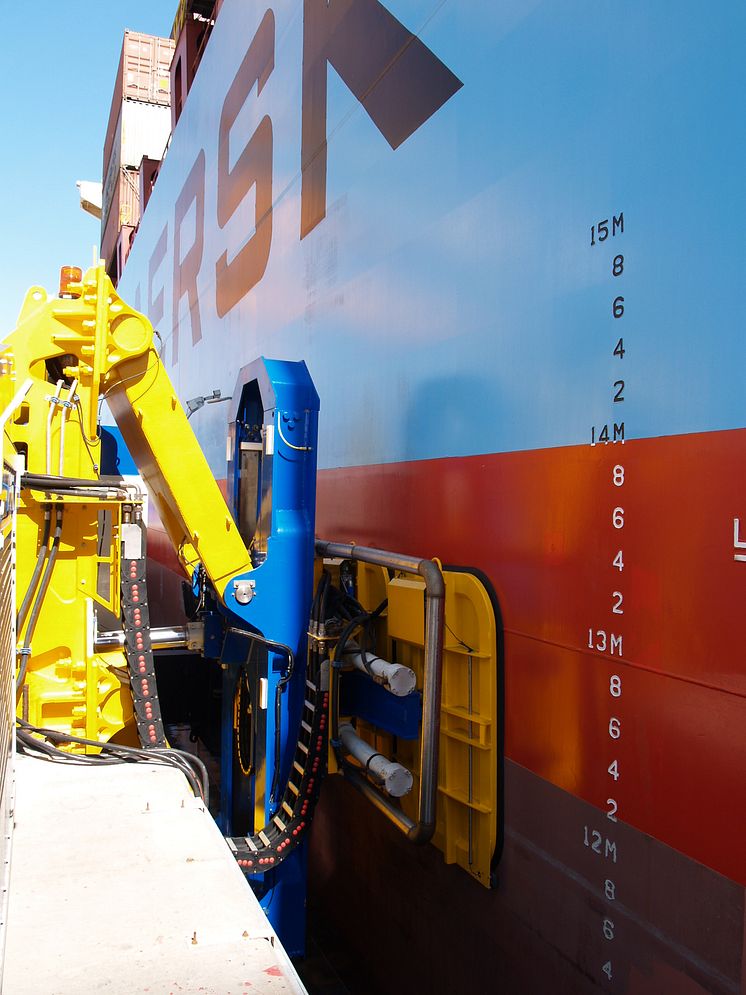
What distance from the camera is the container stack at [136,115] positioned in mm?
17578

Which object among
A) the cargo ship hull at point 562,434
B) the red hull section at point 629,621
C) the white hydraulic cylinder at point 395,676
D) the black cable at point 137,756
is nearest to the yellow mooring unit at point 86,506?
the black cable at point 137,756

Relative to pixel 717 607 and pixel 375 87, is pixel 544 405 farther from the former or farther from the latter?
pixel 375 87

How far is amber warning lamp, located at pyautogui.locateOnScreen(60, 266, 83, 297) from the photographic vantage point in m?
3.62

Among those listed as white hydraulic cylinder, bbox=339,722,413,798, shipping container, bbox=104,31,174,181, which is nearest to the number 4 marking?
white hydraulic cylinder, bbox=339,722,413,798

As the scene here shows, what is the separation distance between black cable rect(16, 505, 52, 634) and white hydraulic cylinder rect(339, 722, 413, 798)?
60.4 inches

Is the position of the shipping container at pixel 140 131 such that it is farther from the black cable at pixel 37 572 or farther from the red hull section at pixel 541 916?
the red hull section at pixel 541 916

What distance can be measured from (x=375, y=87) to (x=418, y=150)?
→ 1.98 feet

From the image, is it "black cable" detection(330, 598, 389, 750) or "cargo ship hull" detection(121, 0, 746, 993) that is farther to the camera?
"black cable" detection(330, 598, 389, 750)

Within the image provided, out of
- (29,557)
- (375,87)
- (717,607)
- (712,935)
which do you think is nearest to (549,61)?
(375,87)

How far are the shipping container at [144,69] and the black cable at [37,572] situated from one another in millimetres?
16627

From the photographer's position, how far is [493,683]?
2.84 metres

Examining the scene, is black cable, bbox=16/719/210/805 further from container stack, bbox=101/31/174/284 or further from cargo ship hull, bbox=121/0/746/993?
container stack, bbox=101/31/174/284

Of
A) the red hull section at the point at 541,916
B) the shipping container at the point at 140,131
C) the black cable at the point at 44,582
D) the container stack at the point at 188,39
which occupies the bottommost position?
the red hull section at the point at 541,916

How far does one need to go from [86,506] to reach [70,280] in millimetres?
1016
